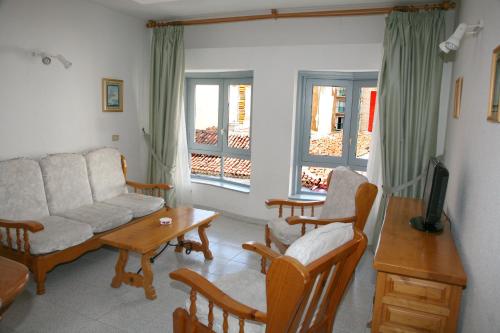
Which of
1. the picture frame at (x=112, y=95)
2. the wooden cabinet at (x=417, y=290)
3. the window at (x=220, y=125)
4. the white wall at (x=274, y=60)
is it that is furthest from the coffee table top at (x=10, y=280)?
the window at (x=220, y=125)

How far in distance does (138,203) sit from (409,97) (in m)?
3.01

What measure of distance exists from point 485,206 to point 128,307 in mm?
2404

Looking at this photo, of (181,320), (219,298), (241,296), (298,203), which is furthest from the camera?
(298,203)

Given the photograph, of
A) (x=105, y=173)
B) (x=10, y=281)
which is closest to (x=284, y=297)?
(x=10, y=281)

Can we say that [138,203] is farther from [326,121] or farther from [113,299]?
[326,121]

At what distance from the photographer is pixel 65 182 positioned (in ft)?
12.2

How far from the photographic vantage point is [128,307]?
275cm

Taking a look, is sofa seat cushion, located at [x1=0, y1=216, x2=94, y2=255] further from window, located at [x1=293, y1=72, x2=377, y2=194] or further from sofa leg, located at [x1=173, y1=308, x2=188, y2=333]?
window, located at [x1=293, y1=72, x2=377, y2=194]

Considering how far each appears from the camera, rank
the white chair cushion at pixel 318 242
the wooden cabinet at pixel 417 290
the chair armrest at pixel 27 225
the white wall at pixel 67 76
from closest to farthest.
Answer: the white chair cushion at pixel 318 242, the wooden cabinet at pixel 417 290, the chair armrest at pixel 27 225, the white wall at pixel 67 76

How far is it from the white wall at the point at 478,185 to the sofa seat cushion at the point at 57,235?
2.80 m

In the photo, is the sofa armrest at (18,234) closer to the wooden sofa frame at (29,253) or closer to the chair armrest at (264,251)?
the wooden sofa frame at (29,253)

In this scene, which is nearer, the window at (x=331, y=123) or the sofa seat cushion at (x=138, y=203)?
the sofa seat cushion at (x=138, y=203)

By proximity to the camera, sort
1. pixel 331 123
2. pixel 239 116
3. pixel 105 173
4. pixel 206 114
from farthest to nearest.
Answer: pixel 206 114 → pixel 239 116 → pixel 331 123 → pixel 105 173

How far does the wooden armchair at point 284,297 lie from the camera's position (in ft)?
4.45
